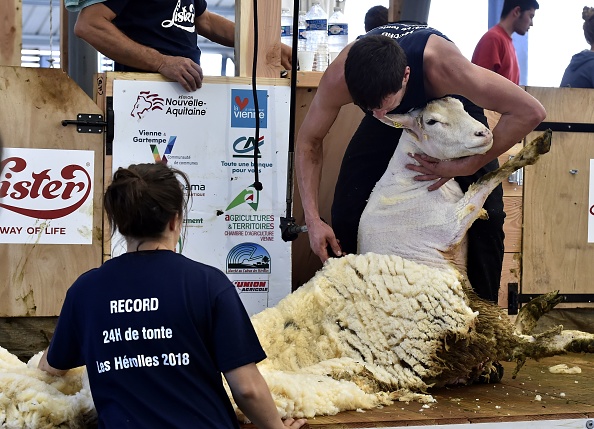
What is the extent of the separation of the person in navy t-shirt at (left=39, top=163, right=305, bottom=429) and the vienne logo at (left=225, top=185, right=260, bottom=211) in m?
1.78

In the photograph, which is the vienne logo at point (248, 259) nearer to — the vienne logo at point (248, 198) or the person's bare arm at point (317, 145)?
the vienne logo at point (248, 198)

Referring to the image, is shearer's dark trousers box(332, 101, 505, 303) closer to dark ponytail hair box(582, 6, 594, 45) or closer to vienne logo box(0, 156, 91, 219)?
vienne logo box(0, 156, 91, 219)

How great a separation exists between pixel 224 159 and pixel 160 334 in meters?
1.96

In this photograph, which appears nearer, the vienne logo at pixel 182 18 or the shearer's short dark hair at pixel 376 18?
the vienne logo at pixel 182 18

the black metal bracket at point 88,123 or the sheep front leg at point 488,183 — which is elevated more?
the black metal bracket at point 88,123

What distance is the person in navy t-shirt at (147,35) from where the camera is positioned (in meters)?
4.05

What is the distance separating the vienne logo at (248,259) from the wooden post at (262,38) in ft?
2.78

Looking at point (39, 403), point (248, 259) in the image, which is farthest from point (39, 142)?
point (39, 403)

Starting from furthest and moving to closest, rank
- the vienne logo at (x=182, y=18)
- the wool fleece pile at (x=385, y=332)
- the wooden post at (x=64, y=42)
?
1. the wooden post at (x=64, y=42)
2. the vienne logo at (x=182, y=18)
3. the wool fleece pile at (x=385, y=332)

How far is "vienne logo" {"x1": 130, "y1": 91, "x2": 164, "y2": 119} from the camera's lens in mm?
4027

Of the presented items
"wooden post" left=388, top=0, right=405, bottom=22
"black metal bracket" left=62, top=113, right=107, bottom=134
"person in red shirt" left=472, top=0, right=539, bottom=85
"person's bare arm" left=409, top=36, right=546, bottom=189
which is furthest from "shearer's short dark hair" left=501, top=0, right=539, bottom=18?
"black metal bracket" left=62, top=113, right=107, bottom=134

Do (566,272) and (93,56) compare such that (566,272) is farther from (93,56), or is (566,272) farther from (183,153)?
(93,56)

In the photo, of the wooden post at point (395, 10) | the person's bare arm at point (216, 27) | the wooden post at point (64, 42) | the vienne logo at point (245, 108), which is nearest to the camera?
the vienne logo at point (245, 108)

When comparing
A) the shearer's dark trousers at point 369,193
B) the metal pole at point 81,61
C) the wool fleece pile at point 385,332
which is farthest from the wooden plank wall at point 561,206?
the metal pole at point 81,61
